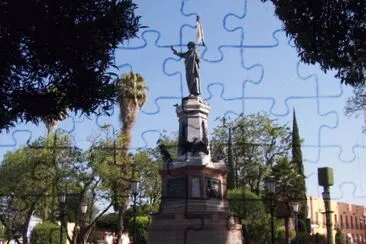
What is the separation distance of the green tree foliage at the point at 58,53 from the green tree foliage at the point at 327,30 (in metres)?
2.33

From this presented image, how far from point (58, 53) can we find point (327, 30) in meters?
3.82

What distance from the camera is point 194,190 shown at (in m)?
23.6

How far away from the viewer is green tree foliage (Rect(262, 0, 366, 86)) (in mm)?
7828

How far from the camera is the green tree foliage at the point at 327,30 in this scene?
7828 mm

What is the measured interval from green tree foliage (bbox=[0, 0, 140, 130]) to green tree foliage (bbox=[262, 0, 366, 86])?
233 cm

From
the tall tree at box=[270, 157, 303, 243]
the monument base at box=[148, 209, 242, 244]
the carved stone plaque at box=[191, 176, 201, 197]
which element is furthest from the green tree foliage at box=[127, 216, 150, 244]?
the carved stone plaque at box=[191, 176, 201, 197]

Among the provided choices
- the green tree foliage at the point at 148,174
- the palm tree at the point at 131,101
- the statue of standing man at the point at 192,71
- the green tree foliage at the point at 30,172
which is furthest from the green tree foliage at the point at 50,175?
the statue of standing man at the point at 192,71

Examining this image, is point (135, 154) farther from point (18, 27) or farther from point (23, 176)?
point (18, 27)

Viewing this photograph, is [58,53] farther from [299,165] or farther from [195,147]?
[299,165]

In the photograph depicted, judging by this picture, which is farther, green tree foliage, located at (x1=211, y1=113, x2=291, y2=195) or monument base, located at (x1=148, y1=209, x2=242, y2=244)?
green tree foliage, located at (x1=211, y1=113, x2=291, y2=195)

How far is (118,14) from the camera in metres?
7.52

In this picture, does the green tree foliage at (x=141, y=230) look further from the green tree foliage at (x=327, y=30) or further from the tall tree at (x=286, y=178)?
the green tree foliage at (x=327, y=30)

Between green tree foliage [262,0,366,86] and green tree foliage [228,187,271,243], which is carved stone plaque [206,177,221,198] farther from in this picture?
green tree foliage [262,0,366,86]

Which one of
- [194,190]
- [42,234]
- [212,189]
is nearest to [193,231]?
[194,190]
